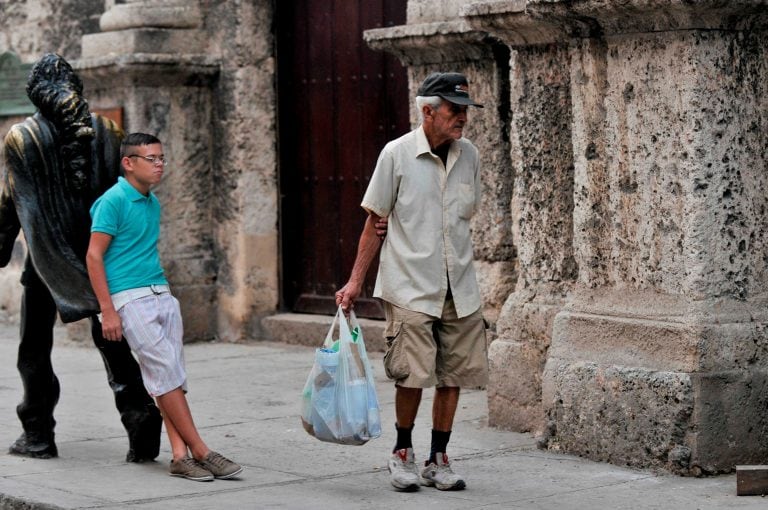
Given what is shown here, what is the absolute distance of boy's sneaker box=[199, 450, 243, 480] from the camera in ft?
20.4

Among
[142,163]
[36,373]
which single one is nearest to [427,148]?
[142,163]

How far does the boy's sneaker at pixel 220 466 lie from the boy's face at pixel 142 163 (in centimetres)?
113

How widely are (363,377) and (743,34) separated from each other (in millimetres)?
1966

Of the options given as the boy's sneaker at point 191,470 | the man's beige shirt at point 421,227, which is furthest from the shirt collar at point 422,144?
the boy's sneaker at point 191,470

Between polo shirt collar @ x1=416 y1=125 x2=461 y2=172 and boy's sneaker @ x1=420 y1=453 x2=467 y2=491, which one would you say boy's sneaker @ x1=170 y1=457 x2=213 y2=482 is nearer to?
boy's sneaker @ x1=420 y1=453 x2=467 y2=491

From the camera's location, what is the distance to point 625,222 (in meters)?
6.34

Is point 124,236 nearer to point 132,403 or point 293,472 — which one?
point 132,403

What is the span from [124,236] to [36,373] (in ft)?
3.04

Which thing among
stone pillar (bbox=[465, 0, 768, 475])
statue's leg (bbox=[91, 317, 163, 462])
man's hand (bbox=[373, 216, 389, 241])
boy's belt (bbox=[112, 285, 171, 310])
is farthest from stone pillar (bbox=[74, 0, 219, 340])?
man's hand (bbox=[373, 216, 389, 241])

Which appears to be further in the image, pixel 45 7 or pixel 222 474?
pixel 45 7

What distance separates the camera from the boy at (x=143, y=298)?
20.4 feet

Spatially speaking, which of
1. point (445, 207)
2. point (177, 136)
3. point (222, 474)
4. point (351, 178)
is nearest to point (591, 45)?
point (445, 207)

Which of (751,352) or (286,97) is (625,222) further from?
(286,97)

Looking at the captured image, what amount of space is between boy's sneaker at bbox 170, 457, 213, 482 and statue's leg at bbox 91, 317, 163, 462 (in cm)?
40
